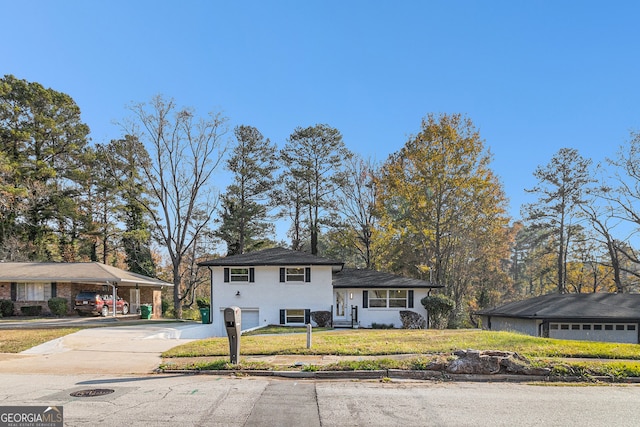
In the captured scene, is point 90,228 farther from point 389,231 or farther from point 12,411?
point 12,411

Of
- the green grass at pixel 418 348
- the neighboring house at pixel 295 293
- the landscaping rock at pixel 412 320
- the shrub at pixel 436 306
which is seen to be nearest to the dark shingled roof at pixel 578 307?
the shrub at pixel 436 306

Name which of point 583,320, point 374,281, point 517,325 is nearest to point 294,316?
point 374,281

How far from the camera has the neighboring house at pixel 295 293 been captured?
25.6 metres

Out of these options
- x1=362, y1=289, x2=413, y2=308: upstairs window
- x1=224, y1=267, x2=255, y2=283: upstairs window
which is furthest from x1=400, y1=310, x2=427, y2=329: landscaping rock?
x1=224, y1=267, x2=255, y2=283: upstairs window

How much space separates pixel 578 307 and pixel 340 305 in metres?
13.6

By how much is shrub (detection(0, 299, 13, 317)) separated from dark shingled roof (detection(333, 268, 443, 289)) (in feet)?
64.5

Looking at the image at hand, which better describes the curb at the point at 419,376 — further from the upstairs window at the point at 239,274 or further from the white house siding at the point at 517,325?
→ the white house siding at the point at 517,325

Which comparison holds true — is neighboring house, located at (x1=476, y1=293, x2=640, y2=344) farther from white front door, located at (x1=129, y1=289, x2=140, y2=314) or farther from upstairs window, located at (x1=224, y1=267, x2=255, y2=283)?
white front door, located at (x1=129, y1=289, x2=140, y2=314)

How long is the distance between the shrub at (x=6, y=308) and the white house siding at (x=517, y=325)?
29.9 metres

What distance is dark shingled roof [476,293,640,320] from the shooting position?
23.9 meters

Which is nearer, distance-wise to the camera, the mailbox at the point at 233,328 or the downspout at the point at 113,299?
the mailbox at the point at 233,328

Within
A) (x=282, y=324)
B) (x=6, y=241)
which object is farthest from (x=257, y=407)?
(x=6, y=241)

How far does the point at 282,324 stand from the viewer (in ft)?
83.5

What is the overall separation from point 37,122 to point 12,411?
39.3 meters
